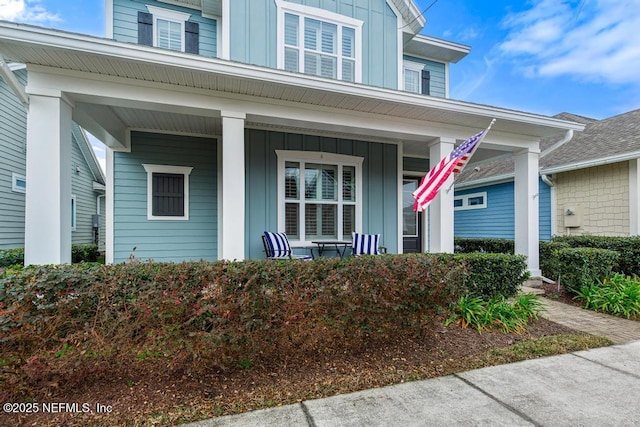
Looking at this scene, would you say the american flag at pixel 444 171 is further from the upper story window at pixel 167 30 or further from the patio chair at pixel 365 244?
the upper story window at pixel 167 30

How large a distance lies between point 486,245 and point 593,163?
124 inches

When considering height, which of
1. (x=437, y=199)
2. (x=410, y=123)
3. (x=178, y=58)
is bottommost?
(x=437, y=199)

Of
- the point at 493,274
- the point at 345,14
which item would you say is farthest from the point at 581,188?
the point at 345,14

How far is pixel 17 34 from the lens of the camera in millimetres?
3080

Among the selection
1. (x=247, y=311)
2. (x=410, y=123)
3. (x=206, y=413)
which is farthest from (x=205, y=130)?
(x=206, y=413)

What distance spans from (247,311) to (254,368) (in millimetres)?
617

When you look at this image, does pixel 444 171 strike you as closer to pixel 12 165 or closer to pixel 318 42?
pixel 318 42

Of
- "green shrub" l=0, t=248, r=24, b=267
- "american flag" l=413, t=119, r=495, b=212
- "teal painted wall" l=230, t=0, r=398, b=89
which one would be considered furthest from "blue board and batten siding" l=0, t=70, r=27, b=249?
"american flag" l=413, t=119, r=495, b=212

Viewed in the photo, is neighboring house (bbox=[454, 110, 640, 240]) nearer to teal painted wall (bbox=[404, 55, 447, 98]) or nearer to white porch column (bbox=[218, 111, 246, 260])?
teal painted wall (bbox=[404, 55, 447, 98])

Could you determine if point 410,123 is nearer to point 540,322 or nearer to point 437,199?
point 437,199

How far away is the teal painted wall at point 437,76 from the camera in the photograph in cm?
823

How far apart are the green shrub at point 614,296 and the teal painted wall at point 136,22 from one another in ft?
26.8

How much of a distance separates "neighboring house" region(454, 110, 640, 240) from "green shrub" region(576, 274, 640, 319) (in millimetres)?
2655

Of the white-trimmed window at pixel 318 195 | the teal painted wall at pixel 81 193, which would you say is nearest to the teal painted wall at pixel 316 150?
the white-trimmed window at pixel 318 195
